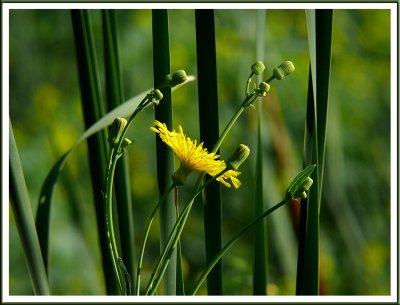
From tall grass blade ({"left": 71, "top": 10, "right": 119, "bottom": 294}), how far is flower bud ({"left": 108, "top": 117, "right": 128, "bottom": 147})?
61 mm

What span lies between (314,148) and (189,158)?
11 centimetres

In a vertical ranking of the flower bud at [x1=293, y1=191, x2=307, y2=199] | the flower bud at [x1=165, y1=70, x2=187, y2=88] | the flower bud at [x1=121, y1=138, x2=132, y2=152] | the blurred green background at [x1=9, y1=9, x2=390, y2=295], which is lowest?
the blurred green background at [x1=9, y1=9, x2=390, y2=295]

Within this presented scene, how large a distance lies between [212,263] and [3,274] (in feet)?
0.66

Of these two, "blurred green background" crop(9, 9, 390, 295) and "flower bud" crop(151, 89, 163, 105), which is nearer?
"flower bud" crop(151, 89, 163, 105)

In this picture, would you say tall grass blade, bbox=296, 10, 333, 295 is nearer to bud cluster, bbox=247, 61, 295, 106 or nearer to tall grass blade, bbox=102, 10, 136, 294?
bud cluster, bbox=247, 61, 295, 106

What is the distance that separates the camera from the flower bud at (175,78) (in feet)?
1.88

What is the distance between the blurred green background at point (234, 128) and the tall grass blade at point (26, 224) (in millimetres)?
736

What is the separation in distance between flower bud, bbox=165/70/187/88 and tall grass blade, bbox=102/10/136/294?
92 millimetres

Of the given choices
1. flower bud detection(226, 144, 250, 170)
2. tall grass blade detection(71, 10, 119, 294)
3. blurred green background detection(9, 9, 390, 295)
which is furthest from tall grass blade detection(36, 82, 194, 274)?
blurred green background detection(9, 9, 390, 295)

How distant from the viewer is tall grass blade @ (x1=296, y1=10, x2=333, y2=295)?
0.61m

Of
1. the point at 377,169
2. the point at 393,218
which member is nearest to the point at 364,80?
the point at 377,169

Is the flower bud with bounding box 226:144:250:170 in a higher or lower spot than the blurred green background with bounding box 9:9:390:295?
higher

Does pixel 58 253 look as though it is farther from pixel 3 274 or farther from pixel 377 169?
pixel 3 274

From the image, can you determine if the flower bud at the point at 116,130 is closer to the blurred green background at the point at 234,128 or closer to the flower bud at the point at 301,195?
the flower bud at the point at 301,195
